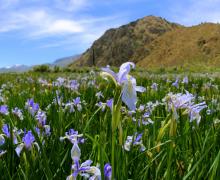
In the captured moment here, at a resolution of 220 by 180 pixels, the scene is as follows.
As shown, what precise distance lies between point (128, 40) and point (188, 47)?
1707 centimetres

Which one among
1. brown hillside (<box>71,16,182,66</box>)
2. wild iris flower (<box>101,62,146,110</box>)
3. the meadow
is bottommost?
the meadow

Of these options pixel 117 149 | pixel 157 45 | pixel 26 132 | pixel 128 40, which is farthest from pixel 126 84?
pixel 128 40

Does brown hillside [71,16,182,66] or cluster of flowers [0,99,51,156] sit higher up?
brown hillside [71,16,182,66]

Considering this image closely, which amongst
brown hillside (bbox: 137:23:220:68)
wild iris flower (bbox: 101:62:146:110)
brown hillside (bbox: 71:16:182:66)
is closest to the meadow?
wild iris flower (bbox: 101:62:146:110)

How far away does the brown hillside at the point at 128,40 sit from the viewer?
58188mm

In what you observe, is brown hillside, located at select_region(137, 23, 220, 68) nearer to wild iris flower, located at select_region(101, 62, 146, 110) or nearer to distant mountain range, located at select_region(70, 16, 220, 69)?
distant mountain range, located at select_region(70, 16, 220, 69)

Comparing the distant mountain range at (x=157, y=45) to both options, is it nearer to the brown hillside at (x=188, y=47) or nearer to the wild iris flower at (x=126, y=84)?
the brown hillside at (x=188, y=47)

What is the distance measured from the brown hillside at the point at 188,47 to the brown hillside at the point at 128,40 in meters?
7.43

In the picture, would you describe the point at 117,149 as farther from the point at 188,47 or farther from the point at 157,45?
the point at 157,45

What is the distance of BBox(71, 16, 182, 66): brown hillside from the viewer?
2291 inches

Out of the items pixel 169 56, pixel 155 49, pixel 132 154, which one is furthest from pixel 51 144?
pixel 155 49

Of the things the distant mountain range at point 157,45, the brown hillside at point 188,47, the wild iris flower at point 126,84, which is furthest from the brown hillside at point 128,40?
the wild iris flower at point 126,84

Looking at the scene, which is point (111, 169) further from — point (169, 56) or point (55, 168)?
point (169, 56)

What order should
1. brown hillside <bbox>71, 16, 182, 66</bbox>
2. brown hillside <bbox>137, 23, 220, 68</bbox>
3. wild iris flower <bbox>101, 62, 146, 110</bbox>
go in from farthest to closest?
1. brown hillside <bbox>71, 16, 182, 66</bbox>
2. brown hillside <bbox>137, 23, 220, 68</bbox>
3. wild iris flower <bbox>101, 62, 146, 110</bbox>
